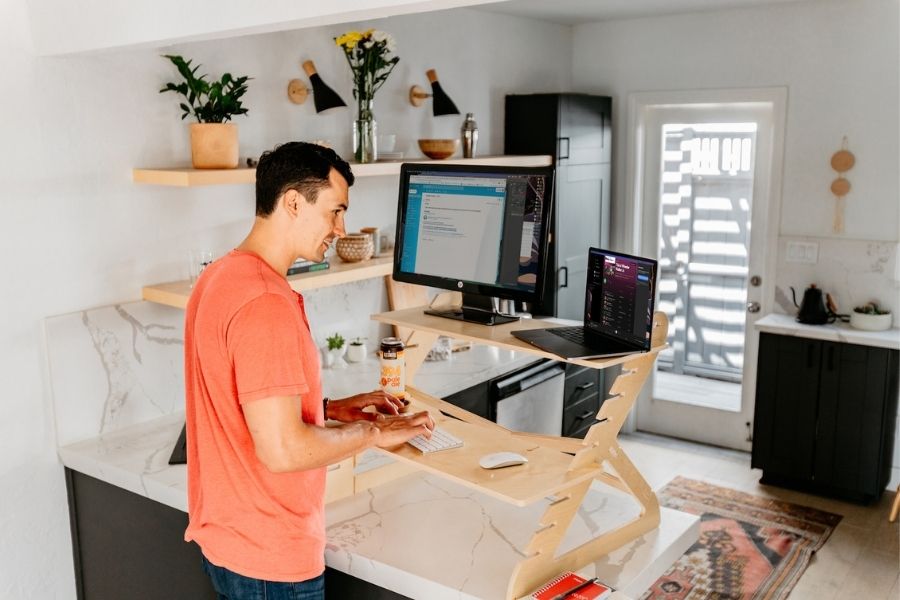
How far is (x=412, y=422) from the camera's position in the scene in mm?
1924

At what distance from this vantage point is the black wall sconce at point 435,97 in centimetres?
415

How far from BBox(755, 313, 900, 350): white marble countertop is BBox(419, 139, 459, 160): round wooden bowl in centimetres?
197

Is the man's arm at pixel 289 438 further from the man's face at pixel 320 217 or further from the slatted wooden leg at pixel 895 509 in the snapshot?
the slatted wooden leg at pixel 895 509

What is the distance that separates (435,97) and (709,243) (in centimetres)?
216

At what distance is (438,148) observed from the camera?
4.07 metres

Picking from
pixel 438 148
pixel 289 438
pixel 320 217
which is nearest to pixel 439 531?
pixel 289 438

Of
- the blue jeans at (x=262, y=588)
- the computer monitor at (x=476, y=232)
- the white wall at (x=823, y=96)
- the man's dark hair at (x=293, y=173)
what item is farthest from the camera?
the white wall at (x=823, y=96)

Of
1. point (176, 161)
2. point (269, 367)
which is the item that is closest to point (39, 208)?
point (176, 161)

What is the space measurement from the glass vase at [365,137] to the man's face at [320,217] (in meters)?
1.84

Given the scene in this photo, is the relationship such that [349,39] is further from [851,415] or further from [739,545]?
[851,415]

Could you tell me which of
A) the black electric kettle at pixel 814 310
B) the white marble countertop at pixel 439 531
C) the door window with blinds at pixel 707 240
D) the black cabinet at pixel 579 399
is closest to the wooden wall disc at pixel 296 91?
the white marble countertop at pixel 439 531

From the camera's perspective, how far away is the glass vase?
11.9 feet

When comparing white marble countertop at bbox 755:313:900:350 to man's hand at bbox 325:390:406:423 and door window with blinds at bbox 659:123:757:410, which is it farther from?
man's hand at bbox 325:390:406:423

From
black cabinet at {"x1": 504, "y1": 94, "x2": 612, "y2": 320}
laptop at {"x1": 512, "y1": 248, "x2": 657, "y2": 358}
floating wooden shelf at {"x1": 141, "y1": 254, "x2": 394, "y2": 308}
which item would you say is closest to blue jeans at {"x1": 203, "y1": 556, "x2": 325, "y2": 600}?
laptop at {"x1": 512, "y1": 248, "x2": 657, "y2": 358}
